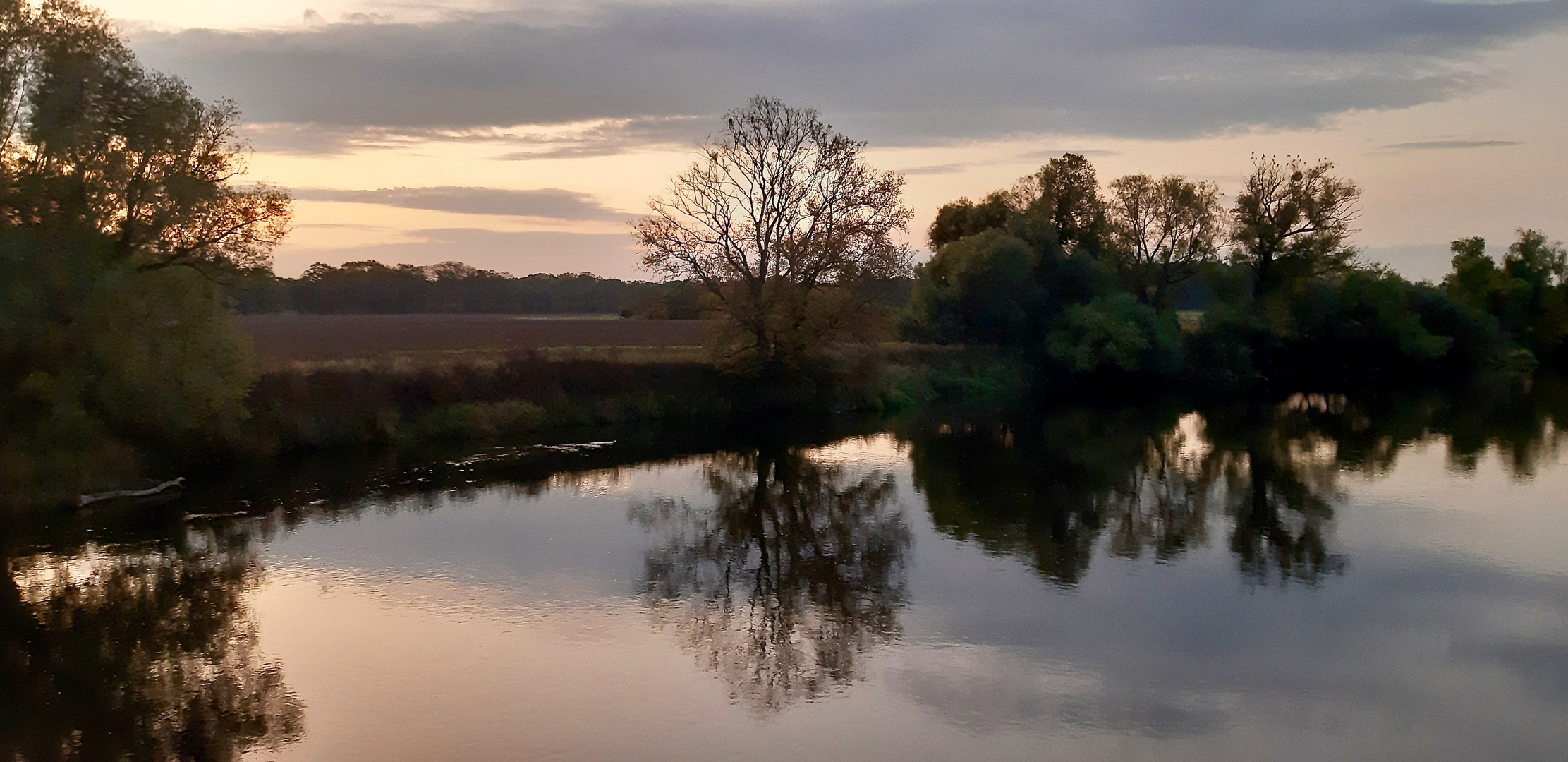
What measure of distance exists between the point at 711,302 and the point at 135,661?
80.5 feet

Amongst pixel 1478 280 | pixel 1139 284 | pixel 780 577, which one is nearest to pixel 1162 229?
pixel 1139 284

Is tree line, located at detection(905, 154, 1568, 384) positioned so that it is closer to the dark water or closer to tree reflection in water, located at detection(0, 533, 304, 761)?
the dark water

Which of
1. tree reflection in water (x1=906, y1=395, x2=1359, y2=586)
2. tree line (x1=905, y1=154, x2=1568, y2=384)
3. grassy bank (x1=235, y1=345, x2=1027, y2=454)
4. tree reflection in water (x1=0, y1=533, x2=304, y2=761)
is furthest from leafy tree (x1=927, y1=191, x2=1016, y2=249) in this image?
tree reflection in water (x1=0, y1=533, x2=304, y2=761)

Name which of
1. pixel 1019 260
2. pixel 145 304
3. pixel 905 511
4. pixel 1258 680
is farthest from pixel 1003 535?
pixel 1019 260

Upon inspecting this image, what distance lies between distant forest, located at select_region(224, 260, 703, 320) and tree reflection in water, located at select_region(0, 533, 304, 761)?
36.7 metres

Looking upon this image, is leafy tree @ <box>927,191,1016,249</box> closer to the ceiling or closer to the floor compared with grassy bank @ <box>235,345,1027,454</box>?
closer to the ceiling

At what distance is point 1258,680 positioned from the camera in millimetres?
9891

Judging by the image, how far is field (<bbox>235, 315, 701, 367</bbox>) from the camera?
32.1 m

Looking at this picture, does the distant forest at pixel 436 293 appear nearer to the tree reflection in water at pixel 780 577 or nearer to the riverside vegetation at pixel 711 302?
the riverside vegetation at pixel 711 302

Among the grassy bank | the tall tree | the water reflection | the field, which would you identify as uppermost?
the tall tree

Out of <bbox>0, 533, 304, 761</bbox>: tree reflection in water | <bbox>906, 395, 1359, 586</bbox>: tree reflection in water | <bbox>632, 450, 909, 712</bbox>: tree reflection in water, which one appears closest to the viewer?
<bbox>0, 533, 304, 761</bbox>: tree reflection in water

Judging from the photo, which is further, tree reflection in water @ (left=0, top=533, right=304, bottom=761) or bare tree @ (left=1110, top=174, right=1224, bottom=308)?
bare tree @ (left=1110, top=174, right=1224, bottom=308)

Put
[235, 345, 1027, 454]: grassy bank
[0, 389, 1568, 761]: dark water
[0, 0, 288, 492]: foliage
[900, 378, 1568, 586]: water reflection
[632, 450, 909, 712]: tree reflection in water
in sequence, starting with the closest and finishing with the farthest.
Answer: [0, 389, 1568, 761]: dark water < [632, 450, 909, 712]: tree reflection in water < [900, 378, 1568, 586]: water reflection < [0, 0, 288, 492]: foliage < [235, 345, 1027, 454]: grassy bank

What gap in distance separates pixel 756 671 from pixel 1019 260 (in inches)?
1442
